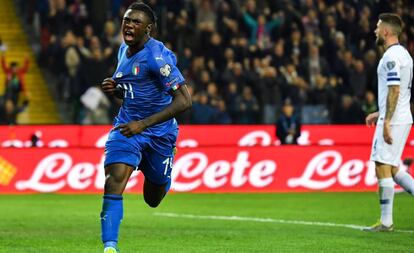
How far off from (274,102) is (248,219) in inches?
410

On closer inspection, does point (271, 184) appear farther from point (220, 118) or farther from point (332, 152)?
point (220, 118)

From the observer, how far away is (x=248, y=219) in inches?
553

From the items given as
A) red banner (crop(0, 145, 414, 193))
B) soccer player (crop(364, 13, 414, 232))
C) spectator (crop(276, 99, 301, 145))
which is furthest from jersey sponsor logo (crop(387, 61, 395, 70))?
spectator (crop(276, 99, 301, 145))

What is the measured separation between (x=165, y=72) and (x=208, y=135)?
45.5 feet

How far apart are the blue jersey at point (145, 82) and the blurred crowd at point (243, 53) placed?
13.7 metres

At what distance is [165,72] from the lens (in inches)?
362

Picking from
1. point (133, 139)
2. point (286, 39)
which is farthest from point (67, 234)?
→ point (286, 39)

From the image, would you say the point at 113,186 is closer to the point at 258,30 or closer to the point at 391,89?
the point at 391,89

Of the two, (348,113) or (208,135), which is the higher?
(208,135)

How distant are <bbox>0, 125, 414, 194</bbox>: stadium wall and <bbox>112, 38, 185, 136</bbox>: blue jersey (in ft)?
33.3

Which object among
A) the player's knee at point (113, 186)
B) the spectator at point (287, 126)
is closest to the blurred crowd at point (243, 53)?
the spectator at point (287, 126)

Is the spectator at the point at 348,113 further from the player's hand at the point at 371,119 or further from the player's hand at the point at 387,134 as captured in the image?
the player's hand at the point at 387,134

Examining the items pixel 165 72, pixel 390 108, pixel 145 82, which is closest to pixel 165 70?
pixel 165 72

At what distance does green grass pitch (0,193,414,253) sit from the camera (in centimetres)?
1045
